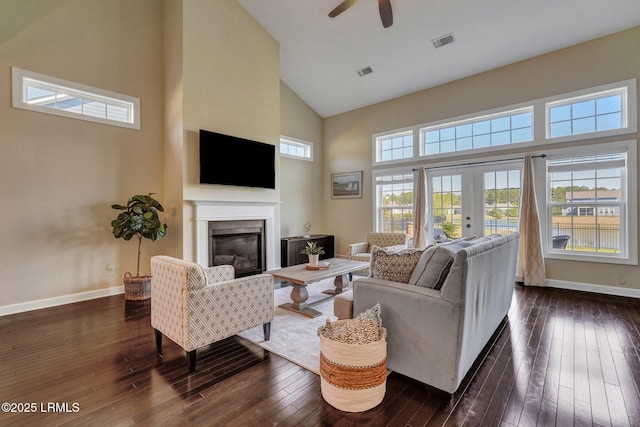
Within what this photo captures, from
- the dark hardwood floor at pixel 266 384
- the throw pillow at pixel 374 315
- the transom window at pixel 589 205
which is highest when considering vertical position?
the transom window at pixel 589 205

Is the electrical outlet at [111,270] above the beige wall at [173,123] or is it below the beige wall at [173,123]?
below

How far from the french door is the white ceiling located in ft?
6.09

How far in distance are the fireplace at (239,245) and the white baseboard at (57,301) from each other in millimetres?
1466

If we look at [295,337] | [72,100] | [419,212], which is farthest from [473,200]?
[72,100]

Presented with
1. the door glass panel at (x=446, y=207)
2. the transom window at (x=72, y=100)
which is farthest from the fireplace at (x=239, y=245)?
the door glass panel at (x=446, y=207)

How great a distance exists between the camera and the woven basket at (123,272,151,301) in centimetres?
405

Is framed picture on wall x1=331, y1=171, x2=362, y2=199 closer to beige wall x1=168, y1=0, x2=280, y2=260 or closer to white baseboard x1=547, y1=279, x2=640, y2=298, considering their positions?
beige wall x1=168, y1=0, x2=280, y2=260

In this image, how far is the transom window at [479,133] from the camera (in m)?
5.07

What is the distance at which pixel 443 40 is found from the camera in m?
4.76

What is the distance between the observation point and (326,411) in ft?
5.98

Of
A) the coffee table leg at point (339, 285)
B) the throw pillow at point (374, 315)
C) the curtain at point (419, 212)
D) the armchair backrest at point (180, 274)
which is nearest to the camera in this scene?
the throw pillow at point (374, 315)

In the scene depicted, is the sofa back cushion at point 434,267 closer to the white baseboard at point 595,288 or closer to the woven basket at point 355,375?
the woven basket at point 355,375

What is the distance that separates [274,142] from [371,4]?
8.96 feet

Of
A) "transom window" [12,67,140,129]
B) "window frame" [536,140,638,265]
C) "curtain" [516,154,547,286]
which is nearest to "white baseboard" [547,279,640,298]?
"curtain" [516,154,547,286]
